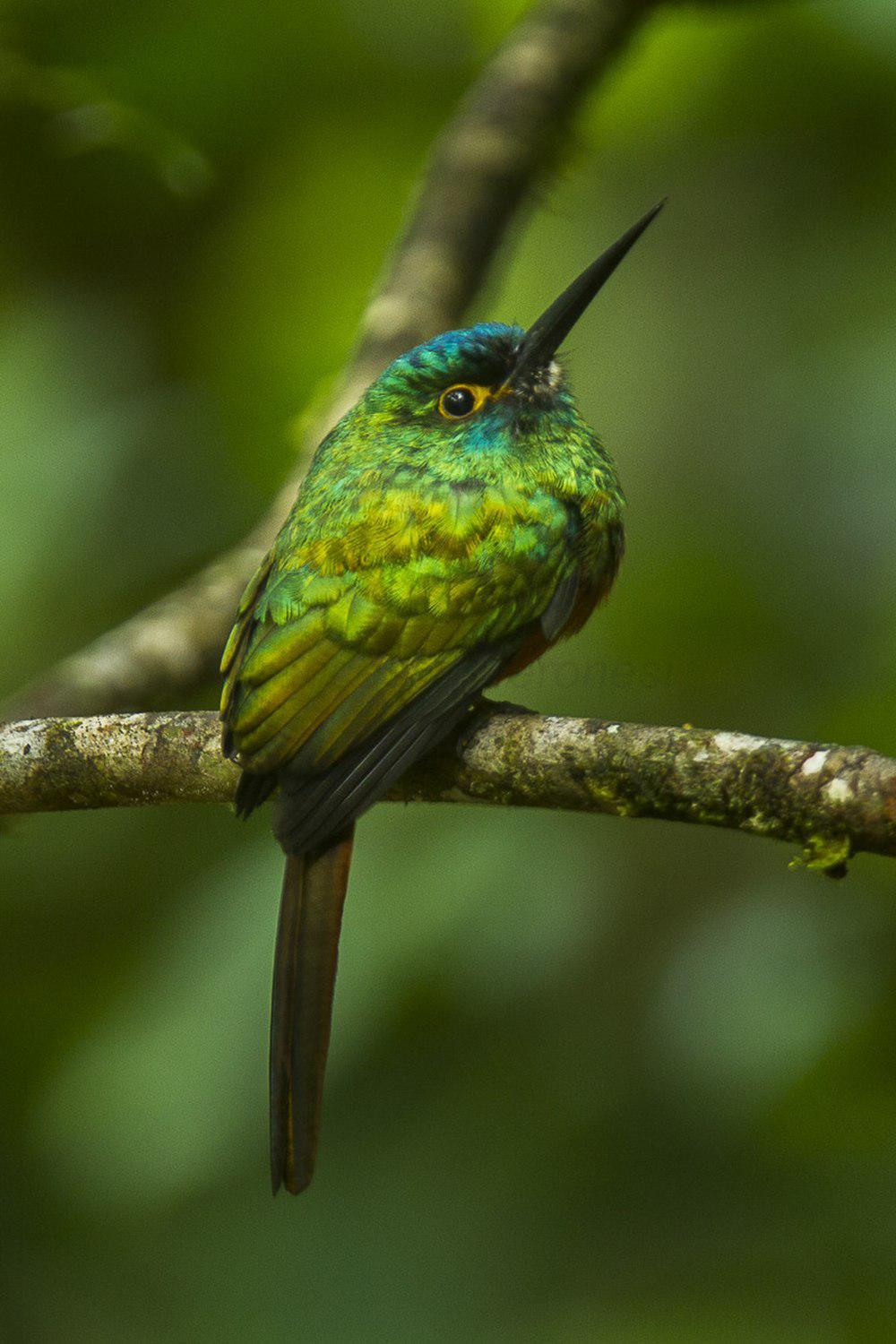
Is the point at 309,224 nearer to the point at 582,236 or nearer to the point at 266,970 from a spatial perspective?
the point at 582,236

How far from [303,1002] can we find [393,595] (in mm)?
564

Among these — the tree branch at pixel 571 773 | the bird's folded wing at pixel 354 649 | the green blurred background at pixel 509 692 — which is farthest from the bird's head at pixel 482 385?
the tree branch at pixel 571 773

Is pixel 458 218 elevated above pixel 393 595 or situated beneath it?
elevated above

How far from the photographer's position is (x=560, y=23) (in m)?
3.33

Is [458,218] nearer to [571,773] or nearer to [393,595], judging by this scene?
[393,595]

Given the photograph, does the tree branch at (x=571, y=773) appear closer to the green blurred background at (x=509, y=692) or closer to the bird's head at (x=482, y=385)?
the green blurred background at (x=509, y=692)

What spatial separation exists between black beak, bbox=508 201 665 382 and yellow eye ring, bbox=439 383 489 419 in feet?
0.20

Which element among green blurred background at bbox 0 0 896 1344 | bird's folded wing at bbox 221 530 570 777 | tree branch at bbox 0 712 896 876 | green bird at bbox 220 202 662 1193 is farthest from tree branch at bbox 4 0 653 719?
tree branch at bbox 0 712 896 876

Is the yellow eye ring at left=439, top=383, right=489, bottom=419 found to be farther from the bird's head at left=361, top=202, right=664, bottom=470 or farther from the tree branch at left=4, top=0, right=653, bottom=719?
the tree branch at left=4, top=0, right=653, bottom=719

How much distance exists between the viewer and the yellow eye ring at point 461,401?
253cm

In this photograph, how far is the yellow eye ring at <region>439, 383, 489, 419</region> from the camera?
2.53m

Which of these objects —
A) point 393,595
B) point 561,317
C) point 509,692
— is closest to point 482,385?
point 561,317

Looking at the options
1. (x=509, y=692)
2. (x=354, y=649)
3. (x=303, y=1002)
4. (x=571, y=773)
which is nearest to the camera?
(x=571, y=773)

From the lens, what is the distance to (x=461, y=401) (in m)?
2.53
